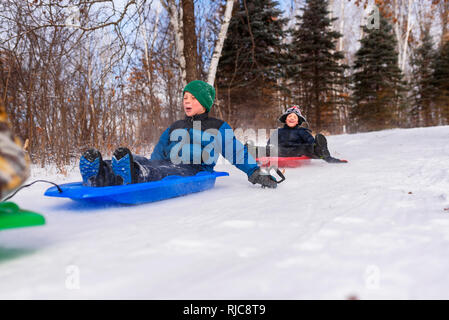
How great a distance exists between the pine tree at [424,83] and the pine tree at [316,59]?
636 cm

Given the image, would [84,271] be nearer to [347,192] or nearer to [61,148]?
[347,192]

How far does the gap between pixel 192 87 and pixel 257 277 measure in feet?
6.34

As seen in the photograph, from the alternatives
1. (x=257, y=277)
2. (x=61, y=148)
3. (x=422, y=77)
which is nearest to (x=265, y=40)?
(x=61, y=148)

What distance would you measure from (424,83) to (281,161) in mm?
18097

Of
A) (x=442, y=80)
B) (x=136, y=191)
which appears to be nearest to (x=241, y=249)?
(x=136, y=191)

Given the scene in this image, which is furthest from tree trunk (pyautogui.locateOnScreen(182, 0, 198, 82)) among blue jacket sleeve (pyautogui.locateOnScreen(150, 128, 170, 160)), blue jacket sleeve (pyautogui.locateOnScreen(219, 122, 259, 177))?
blue jacket sleeve (pyautogui.locateOnScreen(219, 122, 259, 177))

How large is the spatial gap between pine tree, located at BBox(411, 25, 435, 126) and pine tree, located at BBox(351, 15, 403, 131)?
242cm

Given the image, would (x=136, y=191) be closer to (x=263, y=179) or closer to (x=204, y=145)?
(x=204, y=145)

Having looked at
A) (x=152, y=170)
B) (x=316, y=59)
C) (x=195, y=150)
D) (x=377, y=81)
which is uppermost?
(x=316, y=59)

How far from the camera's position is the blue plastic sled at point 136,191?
1701mm

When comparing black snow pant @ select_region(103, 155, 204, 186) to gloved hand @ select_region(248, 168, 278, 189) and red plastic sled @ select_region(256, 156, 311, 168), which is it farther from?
red plastic sled @ select_region(256, 156, 311, 168)

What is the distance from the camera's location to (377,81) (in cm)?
1516

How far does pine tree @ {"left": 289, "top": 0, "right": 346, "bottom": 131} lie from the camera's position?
13633 mm

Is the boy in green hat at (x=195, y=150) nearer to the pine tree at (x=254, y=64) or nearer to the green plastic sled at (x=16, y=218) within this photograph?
the green plastic sled at (x=16, y=218)
